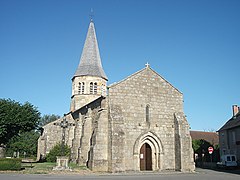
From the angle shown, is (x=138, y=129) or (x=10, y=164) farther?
(x=138, y=129)

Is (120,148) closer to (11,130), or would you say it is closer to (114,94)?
(114,94)

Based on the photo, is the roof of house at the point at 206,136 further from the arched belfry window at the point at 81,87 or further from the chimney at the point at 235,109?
the arched belfry window at the point at 81,87

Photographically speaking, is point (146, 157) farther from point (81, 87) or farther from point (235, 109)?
point (235, 109)

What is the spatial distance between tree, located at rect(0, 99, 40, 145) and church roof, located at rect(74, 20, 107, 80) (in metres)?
8.87

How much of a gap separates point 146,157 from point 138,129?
3.06 metres

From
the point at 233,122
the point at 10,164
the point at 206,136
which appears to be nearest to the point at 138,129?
the point at 10,164

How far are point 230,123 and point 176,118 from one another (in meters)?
19.0

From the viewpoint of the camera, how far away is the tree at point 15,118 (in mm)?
29531

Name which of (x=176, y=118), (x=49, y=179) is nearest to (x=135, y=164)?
(x=176, y=118)

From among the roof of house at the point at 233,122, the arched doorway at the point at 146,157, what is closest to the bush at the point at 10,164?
the arched doorway at the point at 146,157

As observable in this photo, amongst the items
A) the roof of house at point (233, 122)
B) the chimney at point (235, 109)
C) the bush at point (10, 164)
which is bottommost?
the bush at point (10, 164)

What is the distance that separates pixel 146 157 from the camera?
24109mm

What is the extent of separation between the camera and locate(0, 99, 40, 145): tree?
29531mm

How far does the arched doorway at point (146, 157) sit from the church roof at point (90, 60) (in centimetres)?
1670
